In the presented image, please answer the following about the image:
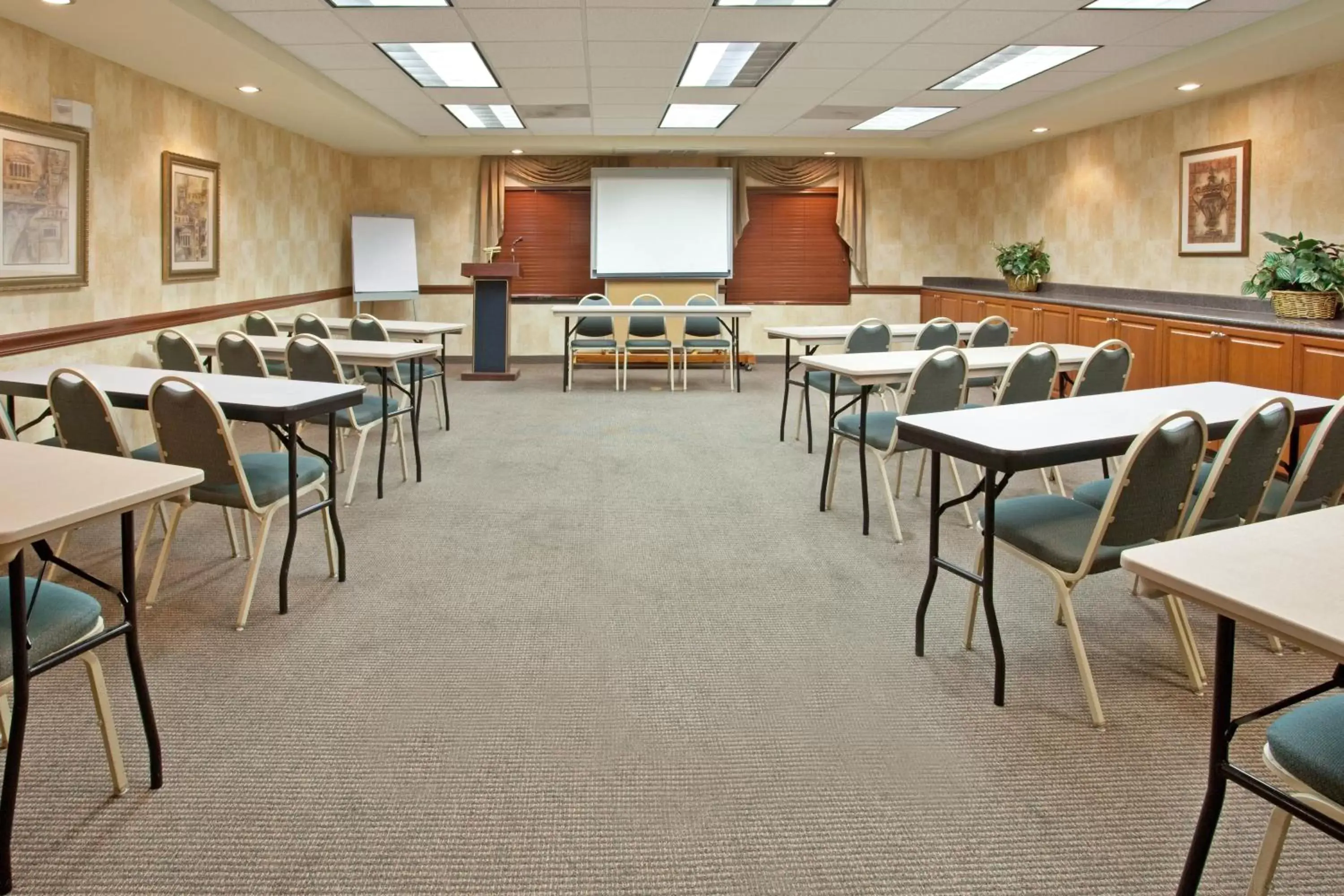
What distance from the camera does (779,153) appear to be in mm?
10711

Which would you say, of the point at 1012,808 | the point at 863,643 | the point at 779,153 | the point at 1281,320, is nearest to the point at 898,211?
the point at 779,153

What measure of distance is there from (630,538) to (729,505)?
77 centimetres

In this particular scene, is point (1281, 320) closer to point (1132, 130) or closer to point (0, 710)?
point (1132, 130)

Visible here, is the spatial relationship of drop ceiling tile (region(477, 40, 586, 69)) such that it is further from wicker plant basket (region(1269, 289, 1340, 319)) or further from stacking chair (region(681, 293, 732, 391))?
wicker plant basket (region(1269, 289, 1340, 319))

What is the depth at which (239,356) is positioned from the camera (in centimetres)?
486

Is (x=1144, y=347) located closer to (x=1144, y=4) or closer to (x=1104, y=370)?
(x=1144, y=4)

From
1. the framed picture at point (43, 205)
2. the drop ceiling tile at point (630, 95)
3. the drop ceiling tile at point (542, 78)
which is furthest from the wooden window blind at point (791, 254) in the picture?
the framed picture at point (43, 205)

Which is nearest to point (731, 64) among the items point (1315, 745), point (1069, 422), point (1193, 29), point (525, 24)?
point (525, 24)

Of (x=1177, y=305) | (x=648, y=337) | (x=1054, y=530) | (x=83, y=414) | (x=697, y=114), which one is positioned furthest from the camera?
(x=648, y=337)

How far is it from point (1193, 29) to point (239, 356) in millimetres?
5679

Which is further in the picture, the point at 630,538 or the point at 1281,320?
the point at 1281,320

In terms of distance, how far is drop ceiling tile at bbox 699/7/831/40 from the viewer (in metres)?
5.14

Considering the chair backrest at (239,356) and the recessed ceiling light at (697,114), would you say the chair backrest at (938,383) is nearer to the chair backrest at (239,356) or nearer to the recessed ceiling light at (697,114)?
the chair backrest at (239,356)

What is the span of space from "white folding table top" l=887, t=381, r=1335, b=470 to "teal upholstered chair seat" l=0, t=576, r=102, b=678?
2.25 metres
